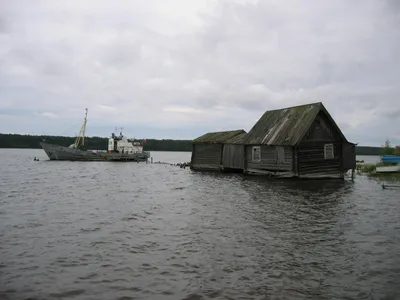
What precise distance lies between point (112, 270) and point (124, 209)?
7.97 metres

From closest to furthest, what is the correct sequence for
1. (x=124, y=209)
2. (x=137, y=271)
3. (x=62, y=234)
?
(x=137, y=271)
(x=62, y=234)
(x=124, y=209)

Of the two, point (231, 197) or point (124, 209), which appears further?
point (231, 197)

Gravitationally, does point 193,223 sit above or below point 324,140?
below

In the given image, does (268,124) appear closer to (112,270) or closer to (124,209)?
(124,209)

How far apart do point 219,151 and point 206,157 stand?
240 centimetres

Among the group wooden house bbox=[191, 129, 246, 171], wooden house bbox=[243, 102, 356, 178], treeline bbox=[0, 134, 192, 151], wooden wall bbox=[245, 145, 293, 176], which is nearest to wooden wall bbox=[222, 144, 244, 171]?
wooden house bbox=[191, 129, 246, 171]

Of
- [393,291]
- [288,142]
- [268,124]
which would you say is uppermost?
[268,124]

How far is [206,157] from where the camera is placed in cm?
4041

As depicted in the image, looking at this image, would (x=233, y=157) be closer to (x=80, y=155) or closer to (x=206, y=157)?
(x=206, y=157)

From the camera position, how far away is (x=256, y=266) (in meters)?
7.91

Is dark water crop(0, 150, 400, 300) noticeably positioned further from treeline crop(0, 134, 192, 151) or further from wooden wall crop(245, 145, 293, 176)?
treeline crop(0, 134, 192, 151)

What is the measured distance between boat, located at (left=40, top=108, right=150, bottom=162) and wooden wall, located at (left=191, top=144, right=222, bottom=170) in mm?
28473

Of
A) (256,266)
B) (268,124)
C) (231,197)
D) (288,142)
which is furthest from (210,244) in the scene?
(268,124)

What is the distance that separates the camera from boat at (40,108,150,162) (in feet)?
216
